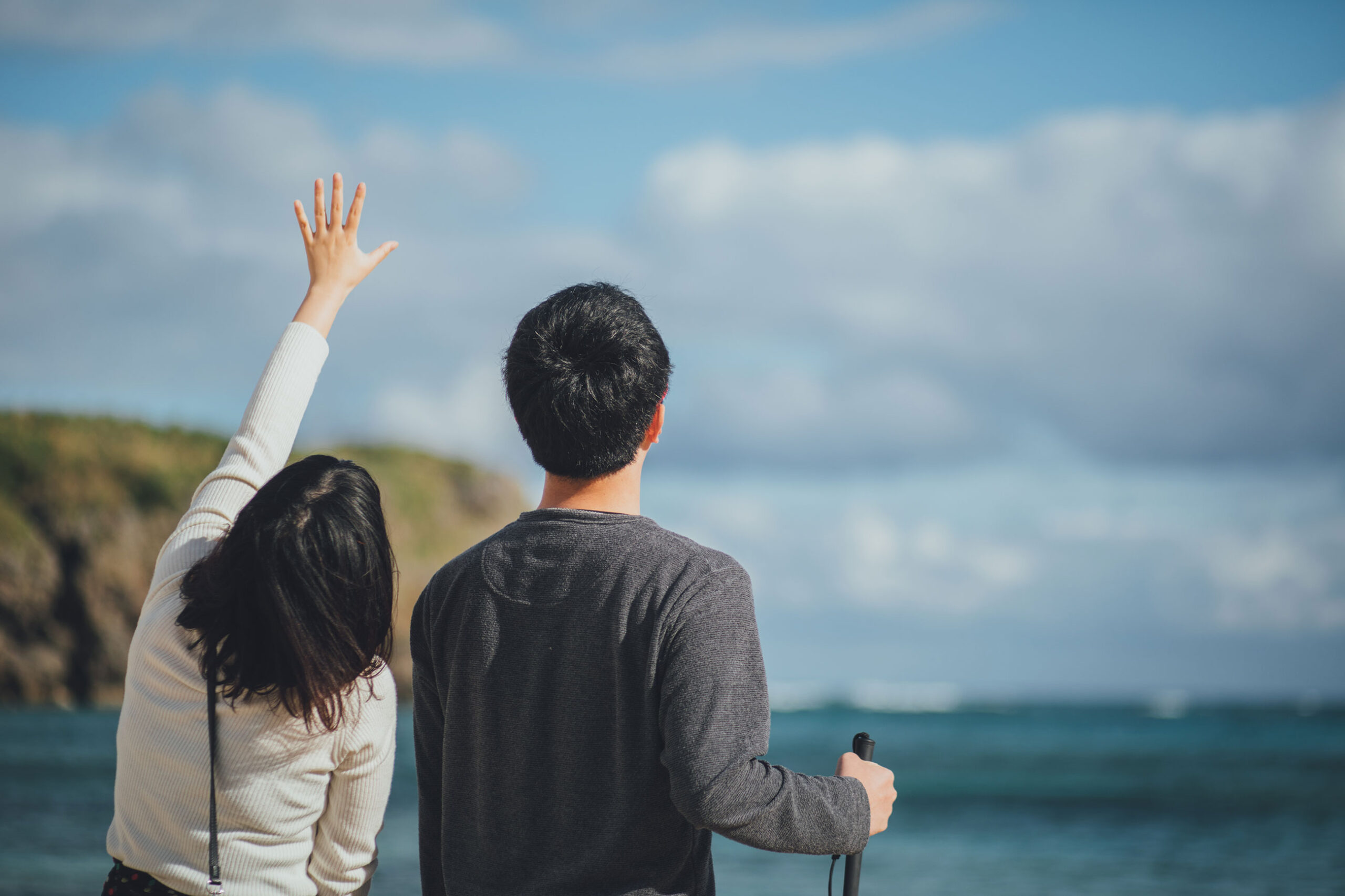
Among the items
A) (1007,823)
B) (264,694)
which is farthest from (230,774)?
(1007,823)

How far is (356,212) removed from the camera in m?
2.25

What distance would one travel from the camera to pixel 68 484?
25750 millimetres

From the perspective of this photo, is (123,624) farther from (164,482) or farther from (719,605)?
(719,605)

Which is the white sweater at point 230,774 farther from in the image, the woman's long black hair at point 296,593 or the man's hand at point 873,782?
the man's hand at point 873,782

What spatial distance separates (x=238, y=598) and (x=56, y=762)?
1990cm

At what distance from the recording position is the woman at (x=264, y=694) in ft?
5.55

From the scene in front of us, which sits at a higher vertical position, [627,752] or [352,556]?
[352,556]

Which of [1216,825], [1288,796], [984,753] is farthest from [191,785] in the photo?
[984,753]

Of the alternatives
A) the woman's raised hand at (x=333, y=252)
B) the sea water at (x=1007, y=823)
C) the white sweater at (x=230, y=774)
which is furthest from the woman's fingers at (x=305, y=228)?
the sea water at (x=1007, y=823)

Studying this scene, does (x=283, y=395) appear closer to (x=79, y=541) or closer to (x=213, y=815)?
(x=213, y=815)

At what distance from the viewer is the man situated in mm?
1636

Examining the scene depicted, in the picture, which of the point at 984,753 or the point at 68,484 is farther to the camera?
the point at 984,753

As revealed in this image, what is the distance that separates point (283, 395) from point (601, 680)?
850 millimetres

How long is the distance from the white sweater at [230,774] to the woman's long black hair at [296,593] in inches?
2.4
